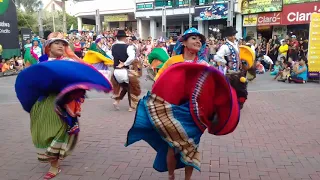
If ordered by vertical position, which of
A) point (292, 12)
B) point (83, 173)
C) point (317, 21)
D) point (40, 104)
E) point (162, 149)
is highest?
point (292, 12)

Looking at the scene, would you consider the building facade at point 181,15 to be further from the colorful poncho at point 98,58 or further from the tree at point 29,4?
the tree at point 29,4

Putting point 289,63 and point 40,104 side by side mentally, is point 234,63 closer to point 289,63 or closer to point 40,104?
point 40,104

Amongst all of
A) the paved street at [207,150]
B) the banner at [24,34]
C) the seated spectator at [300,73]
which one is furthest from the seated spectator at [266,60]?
the banner at [24,34]

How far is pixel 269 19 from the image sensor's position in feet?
68.1

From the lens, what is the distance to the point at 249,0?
2184 centimetres

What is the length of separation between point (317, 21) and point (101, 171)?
969 centimetres

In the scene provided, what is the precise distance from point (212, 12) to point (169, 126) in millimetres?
23408

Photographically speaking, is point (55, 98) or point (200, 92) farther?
point (55, 98)

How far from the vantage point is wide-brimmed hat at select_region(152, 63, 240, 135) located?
263 cm

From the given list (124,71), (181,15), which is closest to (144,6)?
(181,15)

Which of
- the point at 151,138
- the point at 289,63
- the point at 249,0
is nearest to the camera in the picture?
the point at 151,138

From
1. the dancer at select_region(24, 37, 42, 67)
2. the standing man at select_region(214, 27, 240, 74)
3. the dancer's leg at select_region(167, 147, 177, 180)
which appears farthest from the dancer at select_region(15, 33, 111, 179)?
the dancer at select_region(24, 37, 42, 67)

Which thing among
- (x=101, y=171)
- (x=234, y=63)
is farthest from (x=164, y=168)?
(x=234, y=63)

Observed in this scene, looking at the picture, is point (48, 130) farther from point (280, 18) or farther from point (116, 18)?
point (116, 18)
